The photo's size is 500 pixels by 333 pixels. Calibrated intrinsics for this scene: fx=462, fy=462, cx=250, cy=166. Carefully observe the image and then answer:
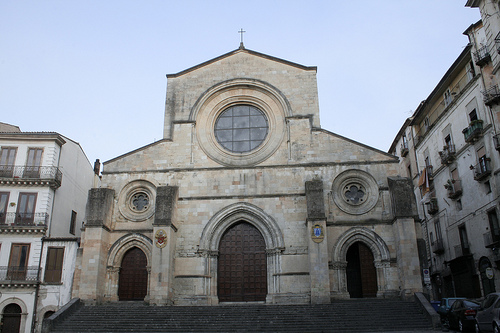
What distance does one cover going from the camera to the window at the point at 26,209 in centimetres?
2383

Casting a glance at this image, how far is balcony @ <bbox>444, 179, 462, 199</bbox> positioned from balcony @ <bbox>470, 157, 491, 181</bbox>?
7.70 ft

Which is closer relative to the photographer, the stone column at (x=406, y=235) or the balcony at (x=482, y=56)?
the stone column at (x=406, y=235)

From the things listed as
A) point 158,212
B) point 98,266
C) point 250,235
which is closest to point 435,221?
point 250,235

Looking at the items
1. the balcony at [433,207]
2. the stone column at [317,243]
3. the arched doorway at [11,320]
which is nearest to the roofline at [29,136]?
the arched doorway at [11,320]

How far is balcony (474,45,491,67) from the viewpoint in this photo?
→ 22.1 metres

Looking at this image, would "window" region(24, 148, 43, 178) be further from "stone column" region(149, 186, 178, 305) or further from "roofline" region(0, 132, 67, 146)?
"stone column" region(149, 186, 178, 305)

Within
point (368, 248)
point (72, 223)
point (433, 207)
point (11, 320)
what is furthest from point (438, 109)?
point (11, 320)

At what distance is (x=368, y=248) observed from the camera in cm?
2073

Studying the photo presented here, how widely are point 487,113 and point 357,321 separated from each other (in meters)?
12.6

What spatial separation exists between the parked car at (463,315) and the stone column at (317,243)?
184 inches

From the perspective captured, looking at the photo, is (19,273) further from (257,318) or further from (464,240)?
(464,240)

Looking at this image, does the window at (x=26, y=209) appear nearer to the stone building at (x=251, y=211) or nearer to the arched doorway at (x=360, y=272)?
the stone building at (x=251, y=211)

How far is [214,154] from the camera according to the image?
22906 millimetres

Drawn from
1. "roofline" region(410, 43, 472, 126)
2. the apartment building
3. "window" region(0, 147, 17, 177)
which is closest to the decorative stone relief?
"roofline" region(410, 43, 472, 126)
